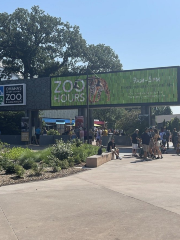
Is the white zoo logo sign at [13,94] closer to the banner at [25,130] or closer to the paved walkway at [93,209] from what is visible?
the banner at [25,130]

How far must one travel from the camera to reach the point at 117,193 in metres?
9.15

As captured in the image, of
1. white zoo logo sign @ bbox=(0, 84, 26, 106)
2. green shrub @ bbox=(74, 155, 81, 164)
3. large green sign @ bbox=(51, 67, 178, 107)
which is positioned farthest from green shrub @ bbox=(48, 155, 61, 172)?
white zoo logo sign @ bbox=(0, 84, 26, 106)

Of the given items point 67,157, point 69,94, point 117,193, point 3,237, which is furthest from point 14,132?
point 3,237

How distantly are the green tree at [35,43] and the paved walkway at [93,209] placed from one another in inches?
1652

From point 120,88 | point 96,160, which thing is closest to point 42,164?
point 96,160

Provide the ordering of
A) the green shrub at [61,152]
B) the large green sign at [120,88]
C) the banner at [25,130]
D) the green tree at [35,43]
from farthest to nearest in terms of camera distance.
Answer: the green tree at [35,43], the banner at [25,130], the large green sign at [120,88], the green shrub at [61,152]

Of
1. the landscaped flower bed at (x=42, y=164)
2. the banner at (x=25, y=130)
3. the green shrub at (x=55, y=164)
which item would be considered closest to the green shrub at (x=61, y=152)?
the landscaped flower bed at (x=42, y=164)

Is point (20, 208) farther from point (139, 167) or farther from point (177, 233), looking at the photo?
point (139, 167)

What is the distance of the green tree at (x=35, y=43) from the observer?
51125 millimetres

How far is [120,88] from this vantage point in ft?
99.3

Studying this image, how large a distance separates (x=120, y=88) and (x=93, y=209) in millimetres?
23453

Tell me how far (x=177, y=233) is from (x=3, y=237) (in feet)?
9.48

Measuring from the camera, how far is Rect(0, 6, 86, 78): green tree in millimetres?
51125

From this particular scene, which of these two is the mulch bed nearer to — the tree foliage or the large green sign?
the large green sign
